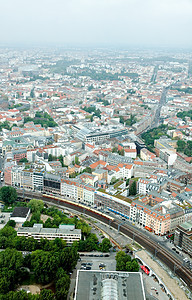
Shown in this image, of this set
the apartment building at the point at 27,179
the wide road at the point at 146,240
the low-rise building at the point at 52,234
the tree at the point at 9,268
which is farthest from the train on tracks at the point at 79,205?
the tree at the point at 9,268

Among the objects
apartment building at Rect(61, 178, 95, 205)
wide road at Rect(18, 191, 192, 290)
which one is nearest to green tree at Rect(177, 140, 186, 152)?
apartment building at Rect(61, 178, 95, 205)

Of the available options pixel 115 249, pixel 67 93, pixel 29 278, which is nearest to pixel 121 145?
pixel 115 249

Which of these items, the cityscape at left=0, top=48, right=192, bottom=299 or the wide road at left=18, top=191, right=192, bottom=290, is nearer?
the wide road at left=18, top=191, right=192, bottom=290

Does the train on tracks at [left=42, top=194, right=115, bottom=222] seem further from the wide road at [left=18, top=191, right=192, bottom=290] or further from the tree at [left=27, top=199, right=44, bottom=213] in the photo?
the tree at [left=27, top=199, right=44, bottom=213]

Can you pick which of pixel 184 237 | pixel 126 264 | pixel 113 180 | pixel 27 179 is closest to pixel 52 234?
pixel 126 264

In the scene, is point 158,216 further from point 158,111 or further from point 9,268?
point 158,111

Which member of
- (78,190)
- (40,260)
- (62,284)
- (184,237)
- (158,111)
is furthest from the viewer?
(158,111)

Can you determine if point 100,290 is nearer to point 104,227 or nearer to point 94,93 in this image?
point 104,227
